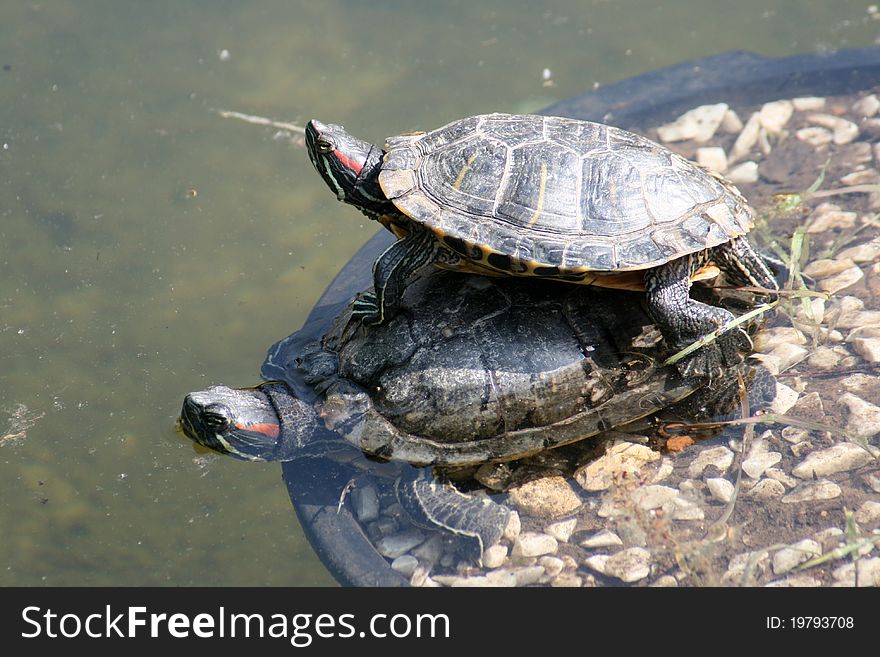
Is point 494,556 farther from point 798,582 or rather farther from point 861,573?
point 861,573

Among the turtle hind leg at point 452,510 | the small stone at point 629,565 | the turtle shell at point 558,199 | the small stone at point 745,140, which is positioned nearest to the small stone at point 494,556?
the turtle hind leg at point 452,510

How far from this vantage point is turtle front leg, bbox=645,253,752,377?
4223 millimetres

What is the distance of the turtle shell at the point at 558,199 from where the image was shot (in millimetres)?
4070

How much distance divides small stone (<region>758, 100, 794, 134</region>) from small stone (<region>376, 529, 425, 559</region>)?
14.2ft

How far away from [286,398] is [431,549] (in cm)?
118

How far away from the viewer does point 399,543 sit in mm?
4238

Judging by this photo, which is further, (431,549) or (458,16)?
(458,16)

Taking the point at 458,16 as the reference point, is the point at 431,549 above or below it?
below

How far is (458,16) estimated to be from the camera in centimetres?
788

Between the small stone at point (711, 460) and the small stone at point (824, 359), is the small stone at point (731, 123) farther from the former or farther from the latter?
the small stone at point (711, 460)

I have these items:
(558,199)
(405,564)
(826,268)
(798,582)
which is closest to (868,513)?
(798,582)

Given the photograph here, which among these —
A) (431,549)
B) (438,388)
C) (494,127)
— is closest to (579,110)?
(494,127)

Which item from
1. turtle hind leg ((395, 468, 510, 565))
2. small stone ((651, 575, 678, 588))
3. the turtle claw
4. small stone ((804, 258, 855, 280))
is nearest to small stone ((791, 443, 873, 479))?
small stone ((651, 575, 678, 588))
